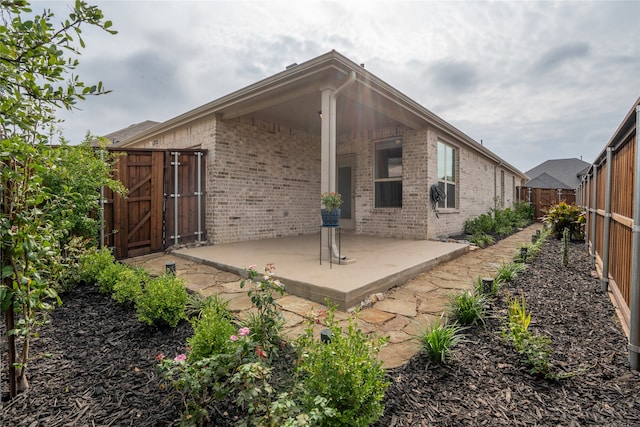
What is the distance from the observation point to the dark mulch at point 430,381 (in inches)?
60.1

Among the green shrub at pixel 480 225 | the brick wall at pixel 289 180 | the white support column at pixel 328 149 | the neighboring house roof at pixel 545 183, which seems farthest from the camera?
the neighboring house roof at pixel 545 183

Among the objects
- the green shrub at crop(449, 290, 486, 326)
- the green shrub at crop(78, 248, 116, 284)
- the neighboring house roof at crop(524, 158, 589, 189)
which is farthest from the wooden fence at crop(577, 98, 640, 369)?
the neighboring house roof at crop(524, 158, 589, 189)

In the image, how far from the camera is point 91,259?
3.59 m

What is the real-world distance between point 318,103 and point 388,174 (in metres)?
2.81

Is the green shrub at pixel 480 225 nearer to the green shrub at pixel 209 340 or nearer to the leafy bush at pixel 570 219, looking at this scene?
the leafy bush at pixel 570 219

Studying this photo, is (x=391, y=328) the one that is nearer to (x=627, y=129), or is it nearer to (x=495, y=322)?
(x=495, y=322)

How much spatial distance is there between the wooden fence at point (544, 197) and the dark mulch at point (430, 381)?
15962 mm

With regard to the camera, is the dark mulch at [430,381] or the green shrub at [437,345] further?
the green shrub at [437,345]

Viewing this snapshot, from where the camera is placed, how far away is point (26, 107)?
1457 mm

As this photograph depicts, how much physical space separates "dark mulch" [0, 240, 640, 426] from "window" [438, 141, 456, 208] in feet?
18.4

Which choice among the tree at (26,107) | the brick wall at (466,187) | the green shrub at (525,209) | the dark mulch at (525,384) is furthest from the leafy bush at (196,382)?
the green shrub at (525,209)

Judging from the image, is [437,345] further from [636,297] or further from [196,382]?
[196,382]

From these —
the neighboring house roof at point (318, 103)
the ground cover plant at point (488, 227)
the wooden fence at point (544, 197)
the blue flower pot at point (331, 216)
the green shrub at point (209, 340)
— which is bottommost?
the green shrub at point (209, 340)

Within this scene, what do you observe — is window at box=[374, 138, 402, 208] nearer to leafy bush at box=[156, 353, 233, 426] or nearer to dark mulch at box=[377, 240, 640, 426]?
dark mulch at box=[377, 240, 640, 426]
